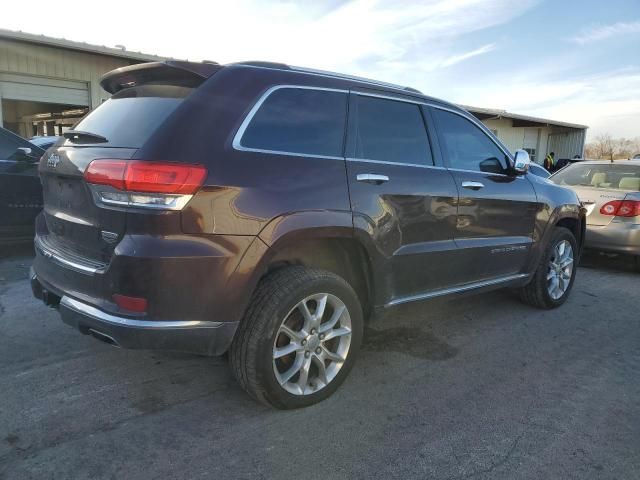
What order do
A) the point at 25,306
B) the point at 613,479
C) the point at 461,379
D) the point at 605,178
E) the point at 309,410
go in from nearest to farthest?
the point at 613,479
the point at 309,410
the point at 461,379
the point at 25,306
the point at 605,178

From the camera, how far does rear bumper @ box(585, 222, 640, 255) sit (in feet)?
20.7

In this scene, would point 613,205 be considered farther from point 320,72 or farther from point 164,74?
point 164,74

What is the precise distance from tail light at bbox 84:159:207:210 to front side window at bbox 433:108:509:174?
6.84ft

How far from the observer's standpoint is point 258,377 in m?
2.59

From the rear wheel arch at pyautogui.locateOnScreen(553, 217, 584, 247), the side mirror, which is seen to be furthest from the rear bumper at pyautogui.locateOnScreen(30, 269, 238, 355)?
the rear wheel arch at pyautogui.locateOnScreen(553, 217, 584, 247)

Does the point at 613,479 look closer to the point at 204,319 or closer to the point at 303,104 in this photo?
the point at 204,319

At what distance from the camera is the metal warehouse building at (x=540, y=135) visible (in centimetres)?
2667

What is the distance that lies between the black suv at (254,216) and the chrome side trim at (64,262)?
11 millimetres

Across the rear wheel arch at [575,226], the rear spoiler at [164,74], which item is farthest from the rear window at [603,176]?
the rear spoiler at [164,74]

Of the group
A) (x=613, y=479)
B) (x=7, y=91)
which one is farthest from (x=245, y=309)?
(x=7, y=91)

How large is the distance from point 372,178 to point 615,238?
4932mm

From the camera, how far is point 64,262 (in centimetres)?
266

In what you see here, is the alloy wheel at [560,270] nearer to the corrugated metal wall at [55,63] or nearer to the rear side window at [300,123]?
the rear side window at [300,123]

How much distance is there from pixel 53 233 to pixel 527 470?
113 inches
